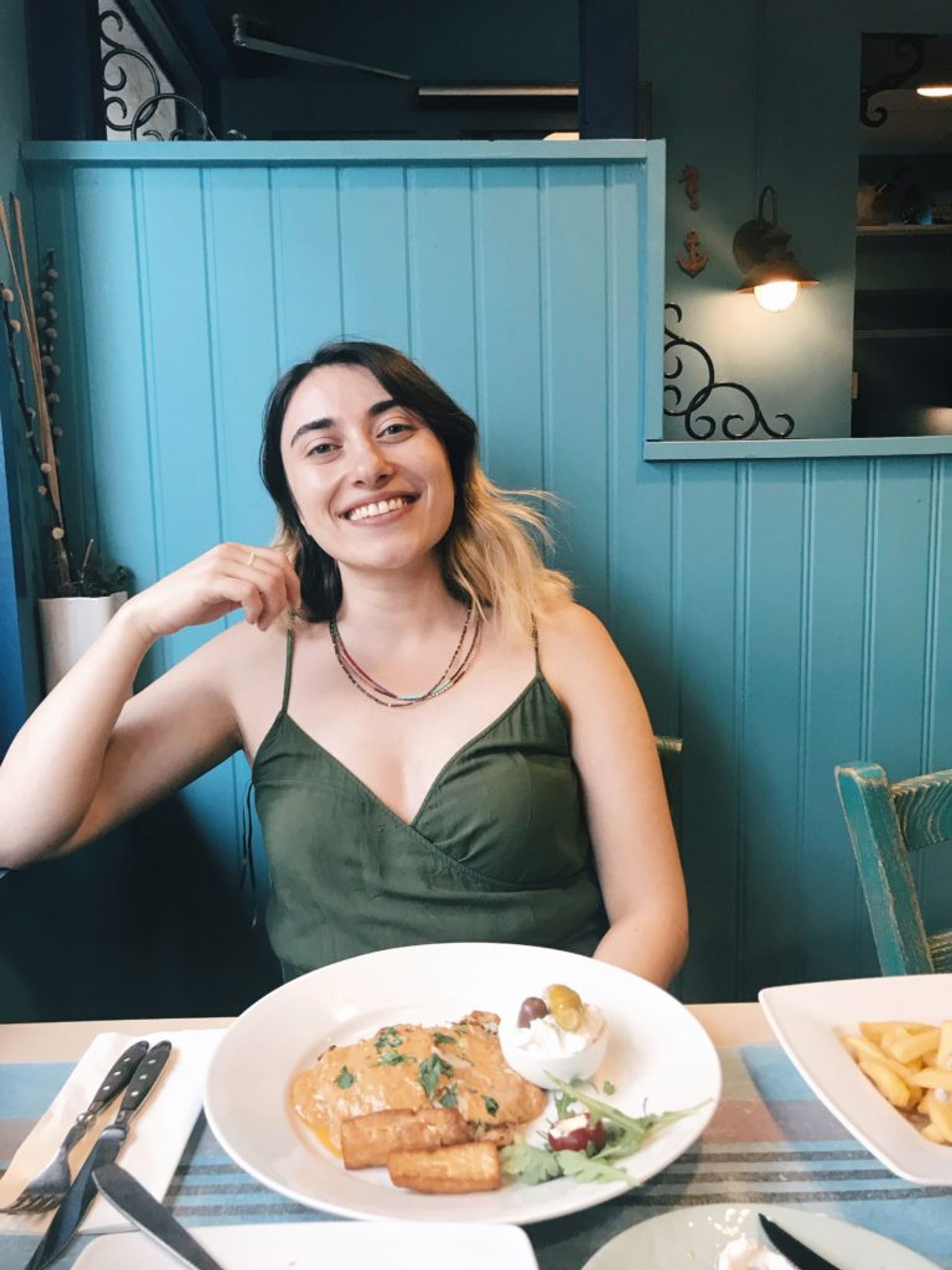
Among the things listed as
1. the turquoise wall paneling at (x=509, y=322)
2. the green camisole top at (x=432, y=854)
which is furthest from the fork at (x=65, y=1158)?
the turquoise wall paneling at (x=509, y=322)

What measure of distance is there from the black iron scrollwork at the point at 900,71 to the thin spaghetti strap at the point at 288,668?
3.80 m

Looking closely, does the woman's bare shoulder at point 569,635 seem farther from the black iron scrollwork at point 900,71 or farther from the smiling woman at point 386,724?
the black iron scrollwork at point 900,71

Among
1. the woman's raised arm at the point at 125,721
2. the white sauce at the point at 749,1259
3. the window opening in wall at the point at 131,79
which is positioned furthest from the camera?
the window opening in wall at the point at 131,79

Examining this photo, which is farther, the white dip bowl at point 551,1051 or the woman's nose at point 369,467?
the woman's nose at point 369,467

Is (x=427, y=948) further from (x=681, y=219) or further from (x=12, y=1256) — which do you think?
(x=681, y=219)

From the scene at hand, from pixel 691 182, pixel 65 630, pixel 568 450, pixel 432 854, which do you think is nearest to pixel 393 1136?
pixel 432 854

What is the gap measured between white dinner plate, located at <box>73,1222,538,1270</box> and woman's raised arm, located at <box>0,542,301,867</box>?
70cm

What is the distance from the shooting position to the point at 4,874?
129cm

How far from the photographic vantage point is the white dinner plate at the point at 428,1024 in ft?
2.19

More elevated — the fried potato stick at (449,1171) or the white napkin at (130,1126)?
the fried potato stick at (449,1171)

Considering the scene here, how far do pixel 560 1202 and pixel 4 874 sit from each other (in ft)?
3.01

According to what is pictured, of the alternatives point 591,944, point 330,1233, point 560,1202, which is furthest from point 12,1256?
point 591,944

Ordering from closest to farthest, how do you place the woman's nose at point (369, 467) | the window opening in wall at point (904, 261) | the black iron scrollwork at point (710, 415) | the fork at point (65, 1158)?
the fork at point (65, 1158)
the woman's nose at point (369, 467)
the black iron scrollwork at point (710, 415)
the window opening in wall at point (904, 261)

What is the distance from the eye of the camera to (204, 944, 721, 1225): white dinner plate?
67 centimetres
